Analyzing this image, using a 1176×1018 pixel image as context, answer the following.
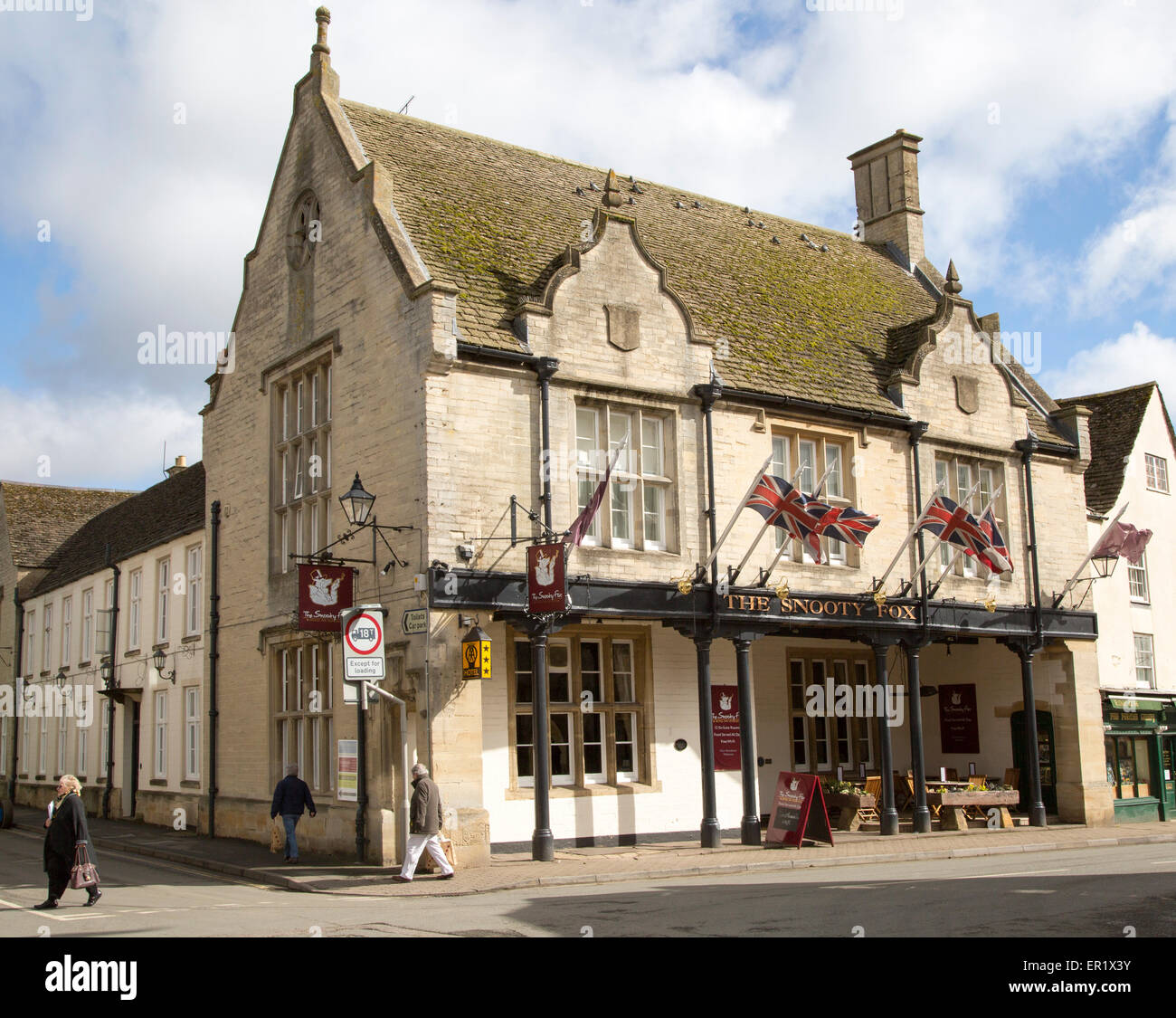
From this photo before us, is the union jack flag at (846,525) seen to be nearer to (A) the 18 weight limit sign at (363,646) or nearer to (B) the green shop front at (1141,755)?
(A) the 18 weight limit sign at (363,646)

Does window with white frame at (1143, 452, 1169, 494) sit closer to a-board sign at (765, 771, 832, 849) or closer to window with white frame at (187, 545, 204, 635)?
a-board sign at (765, 771, 832, 849)

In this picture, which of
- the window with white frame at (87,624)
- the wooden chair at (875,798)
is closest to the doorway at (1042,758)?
the wooden chair at (875,798)

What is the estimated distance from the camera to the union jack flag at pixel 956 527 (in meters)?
21.4

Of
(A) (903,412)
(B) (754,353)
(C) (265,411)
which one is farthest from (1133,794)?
(C) (265,411)

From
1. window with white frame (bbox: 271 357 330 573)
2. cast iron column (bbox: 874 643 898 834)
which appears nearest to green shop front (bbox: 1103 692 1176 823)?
cast iron column (bbox: 874 643 898 834)

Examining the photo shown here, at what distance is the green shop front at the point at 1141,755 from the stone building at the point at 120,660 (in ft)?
62.2

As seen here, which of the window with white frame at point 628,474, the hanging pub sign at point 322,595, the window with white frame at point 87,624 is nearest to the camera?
the hanging pub sign at point 322,595

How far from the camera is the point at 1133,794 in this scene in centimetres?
2664

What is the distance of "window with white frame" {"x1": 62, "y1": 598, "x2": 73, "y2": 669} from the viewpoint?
33500mm

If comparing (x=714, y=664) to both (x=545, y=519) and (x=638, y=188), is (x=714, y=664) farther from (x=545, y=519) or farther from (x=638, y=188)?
(x=638, y=188)

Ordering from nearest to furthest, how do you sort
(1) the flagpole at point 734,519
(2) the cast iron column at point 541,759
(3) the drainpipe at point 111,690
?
(2) the cast iron column at point 541,759, (1) the flagpole at point 734,519, (3) the drainpipe at point 111,690

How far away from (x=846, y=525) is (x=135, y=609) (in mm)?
17760

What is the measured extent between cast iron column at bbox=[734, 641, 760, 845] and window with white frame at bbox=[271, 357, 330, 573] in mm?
7238

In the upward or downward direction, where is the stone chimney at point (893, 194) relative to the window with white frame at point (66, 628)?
upward
